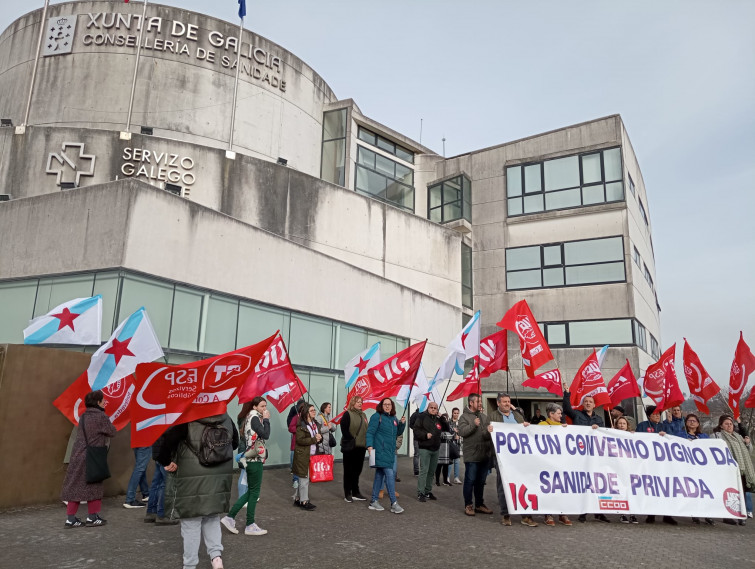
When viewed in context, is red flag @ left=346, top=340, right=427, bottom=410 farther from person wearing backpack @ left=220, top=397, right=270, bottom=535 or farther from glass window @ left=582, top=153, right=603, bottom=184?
glass window @ left=582, top=153, right=603, bottom=184

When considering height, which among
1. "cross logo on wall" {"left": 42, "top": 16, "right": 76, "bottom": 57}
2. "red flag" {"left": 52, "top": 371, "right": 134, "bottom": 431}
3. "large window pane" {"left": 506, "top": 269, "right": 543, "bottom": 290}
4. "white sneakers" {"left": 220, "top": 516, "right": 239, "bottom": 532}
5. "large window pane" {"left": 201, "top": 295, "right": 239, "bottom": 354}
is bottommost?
"white sneakers" {"left": 220, "top": 516, "right": 239, "bottom": 532}

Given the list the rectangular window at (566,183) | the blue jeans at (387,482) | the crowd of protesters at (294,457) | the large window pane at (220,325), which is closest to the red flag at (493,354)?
the crowd of protesters at (294,457)

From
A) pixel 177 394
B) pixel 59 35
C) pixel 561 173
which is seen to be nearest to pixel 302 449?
pixel 177 394

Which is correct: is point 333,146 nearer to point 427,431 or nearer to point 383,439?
point 427,431

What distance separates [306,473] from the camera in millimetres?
9062

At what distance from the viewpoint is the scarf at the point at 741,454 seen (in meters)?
9.02

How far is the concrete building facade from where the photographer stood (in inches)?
496

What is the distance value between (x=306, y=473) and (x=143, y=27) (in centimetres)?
1914

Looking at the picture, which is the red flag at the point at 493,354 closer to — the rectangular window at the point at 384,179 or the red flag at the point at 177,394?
the red flag at the point at 177,394

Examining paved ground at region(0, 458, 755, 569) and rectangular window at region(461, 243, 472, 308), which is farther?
rectangular window at region(461, 243, 472, 308)

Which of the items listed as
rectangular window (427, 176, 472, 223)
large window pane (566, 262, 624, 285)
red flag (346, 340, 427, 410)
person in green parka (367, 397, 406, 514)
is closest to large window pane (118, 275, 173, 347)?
red flag (346, 340, 427, 410)

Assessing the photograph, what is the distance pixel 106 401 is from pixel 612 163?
951 inches

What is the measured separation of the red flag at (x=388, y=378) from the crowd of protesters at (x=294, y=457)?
0.61m

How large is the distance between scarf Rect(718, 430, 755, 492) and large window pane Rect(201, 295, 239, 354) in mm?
10569
